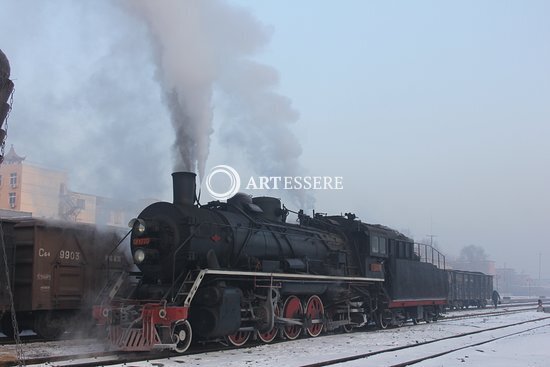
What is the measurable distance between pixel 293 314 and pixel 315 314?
3.56 feet

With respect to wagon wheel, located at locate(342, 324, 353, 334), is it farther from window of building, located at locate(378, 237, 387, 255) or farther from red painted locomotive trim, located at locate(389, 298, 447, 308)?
window of building, located at locate(378, 237, 387, 255)

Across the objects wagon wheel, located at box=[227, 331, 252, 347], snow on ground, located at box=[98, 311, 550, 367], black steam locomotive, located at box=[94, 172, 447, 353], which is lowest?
snow on ground, located at box=[98, 311, 550, 367]

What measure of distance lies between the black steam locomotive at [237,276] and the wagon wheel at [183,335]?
0.06 feet

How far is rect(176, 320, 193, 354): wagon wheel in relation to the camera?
10.3 m

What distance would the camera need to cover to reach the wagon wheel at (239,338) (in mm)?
11491

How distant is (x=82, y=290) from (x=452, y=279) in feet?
88.7

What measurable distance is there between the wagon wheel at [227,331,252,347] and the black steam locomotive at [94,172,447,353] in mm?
21

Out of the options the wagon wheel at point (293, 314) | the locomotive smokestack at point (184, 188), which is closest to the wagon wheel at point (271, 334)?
the wagon wheel at point (293, 314)

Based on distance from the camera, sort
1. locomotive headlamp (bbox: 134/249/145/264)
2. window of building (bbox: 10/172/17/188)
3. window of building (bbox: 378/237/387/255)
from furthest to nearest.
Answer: window of building (bbox: 10/172/17/188), window of building (bbox: 378/237/387/255), locomotive headlamp (bbox: 134/249/145/264)

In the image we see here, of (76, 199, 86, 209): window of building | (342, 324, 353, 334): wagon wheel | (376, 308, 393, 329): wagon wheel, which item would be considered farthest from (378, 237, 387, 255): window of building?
(76, 199, 86, 209): window of building

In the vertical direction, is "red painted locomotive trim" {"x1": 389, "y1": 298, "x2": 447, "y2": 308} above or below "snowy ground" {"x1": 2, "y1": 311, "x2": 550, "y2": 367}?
above

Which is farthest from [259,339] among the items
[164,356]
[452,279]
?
[452,279]

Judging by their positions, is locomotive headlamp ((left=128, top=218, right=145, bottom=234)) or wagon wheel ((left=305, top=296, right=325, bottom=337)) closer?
locomotive headlamp ((left=128, top=218, right=145, bottom=234))

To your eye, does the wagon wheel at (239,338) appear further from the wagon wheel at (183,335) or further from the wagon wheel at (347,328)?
the wagon wheel at (347,328)
